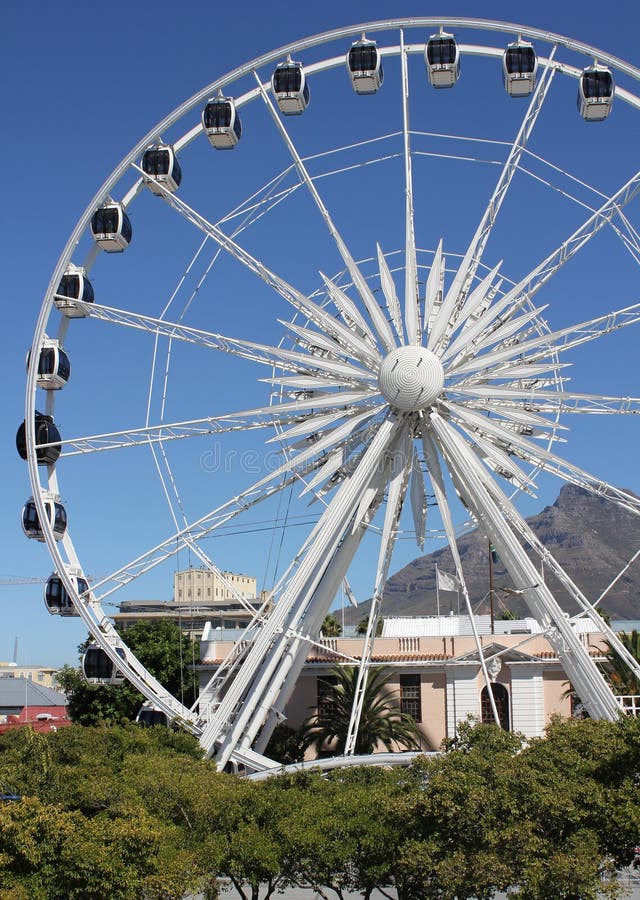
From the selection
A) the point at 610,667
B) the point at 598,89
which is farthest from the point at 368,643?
the point at 598,89

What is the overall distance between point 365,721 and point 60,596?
13.5 meters

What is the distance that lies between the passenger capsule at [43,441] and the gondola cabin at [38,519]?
1.08m

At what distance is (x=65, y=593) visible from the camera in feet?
111

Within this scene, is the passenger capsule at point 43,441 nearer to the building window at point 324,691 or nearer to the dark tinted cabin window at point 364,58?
the dark tinted cabin window at point 364,58

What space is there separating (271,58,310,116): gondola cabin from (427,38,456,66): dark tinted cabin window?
3880 mm

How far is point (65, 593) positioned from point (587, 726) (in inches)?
626

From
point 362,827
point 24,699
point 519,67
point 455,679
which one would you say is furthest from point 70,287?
point 24,699

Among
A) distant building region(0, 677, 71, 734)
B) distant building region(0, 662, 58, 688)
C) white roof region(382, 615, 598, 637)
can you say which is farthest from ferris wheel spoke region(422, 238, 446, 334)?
distant building region(0, 662, 58, 688)

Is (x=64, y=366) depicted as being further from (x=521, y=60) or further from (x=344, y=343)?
(x=521, y=60)

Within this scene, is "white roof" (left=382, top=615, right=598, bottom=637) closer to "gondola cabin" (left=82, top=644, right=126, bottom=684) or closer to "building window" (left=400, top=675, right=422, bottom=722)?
"building window" (left=400, top=675, right=422, bottom=722)

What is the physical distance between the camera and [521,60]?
114 ft

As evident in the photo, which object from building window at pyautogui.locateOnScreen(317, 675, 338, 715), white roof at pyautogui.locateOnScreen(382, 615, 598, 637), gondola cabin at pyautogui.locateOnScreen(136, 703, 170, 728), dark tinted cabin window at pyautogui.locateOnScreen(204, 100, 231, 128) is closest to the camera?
gondola cabin at pyautogui.locateOnScreen(136, 703, 170, 728)

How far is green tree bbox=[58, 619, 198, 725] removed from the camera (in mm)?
56156

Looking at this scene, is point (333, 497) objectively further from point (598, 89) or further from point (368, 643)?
point (598, 89)
